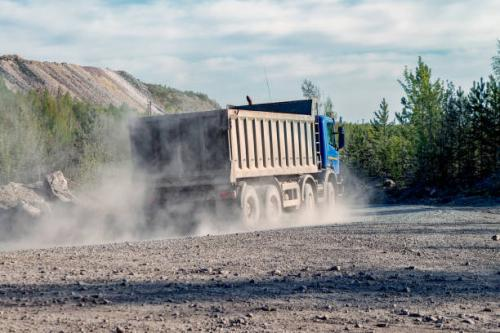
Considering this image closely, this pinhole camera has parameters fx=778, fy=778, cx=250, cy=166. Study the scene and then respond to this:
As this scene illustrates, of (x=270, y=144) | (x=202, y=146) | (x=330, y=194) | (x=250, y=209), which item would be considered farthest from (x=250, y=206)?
(x=330, y=194)

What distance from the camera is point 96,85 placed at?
113875 mm

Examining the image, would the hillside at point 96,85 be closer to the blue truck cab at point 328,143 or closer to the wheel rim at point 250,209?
the blue truck cab at point 328,143

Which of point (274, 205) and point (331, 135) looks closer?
point (274, 205)

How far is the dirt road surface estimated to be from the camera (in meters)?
7.24

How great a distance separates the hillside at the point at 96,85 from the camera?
329ft

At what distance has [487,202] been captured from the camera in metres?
32.0

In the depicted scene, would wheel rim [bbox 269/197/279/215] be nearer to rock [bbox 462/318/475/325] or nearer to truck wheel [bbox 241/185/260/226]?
truck wheel [bbox 241/185/260/226]

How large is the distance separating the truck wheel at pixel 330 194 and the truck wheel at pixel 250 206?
5.59 metres

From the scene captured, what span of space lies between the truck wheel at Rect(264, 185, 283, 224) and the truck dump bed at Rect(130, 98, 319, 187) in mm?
570

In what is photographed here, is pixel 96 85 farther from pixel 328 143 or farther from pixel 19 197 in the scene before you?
pixel 328 143

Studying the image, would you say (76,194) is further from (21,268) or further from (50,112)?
(21,268)

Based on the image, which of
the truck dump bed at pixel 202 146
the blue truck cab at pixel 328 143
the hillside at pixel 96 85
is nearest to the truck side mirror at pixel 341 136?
the blue truck cab at pixel 328 143

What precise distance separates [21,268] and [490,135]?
30.1 meters

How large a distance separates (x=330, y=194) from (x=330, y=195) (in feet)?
0.15
